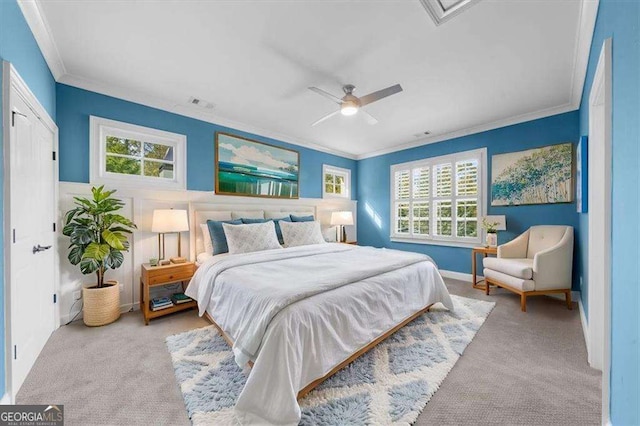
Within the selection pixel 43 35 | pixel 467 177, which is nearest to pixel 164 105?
pixel 43 35

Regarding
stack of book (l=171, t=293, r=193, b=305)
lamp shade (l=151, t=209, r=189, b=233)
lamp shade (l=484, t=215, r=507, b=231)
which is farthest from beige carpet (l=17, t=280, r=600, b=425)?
lamp shade (l=484, t=215, r=507, b=231)

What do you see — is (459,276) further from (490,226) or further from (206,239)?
(206,239)

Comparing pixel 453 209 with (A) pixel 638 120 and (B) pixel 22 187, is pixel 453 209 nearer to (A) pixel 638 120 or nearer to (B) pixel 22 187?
(A) pixel 638 120

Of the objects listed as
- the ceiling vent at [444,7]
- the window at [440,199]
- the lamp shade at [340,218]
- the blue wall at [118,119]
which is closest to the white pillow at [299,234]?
the lamp shade at [340,218]

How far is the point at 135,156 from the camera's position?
326 centimetres

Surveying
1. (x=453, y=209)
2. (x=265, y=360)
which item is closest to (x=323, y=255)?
(x=265, y=360)

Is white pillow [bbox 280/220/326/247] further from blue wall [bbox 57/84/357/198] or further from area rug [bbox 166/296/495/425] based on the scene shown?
area rug [bbox 166/296/495/425]

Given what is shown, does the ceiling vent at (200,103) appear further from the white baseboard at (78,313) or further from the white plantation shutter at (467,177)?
the white plantation shutter at (467,177)

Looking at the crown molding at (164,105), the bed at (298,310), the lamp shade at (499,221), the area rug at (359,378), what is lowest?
the area rug at (359,378)

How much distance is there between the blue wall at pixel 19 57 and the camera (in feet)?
4.94

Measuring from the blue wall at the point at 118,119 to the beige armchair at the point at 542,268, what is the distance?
3.95 metres

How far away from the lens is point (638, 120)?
100cm

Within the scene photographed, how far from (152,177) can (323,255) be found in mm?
2426

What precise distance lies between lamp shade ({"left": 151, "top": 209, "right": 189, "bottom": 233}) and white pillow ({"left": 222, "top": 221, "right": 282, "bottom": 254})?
491 mm
